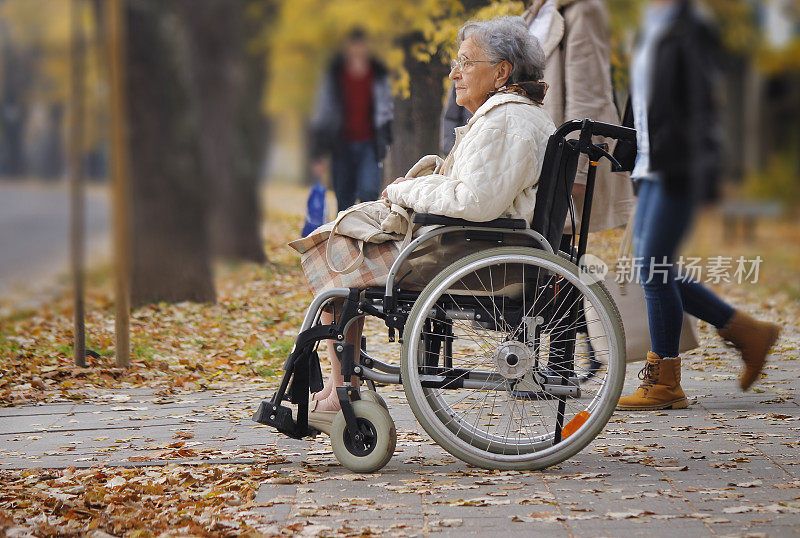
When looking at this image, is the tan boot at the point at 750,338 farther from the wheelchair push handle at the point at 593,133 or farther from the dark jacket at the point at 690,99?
the dark jacket at the point at 690,99

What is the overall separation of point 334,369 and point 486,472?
2.18ft

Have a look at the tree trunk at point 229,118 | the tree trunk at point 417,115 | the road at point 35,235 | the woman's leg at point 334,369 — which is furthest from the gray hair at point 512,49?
the road at point 35,235

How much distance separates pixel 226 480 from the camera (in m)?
A: 3.79

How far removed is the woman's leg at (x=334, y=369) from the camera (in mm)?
4008

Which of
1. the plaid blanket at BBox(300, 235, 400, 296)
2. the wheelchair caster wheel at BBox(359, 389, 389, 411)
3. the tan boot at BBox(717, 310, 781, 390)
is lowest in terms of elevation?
the wheelchair caster wheel at BBox(359, 389, 389, 411)

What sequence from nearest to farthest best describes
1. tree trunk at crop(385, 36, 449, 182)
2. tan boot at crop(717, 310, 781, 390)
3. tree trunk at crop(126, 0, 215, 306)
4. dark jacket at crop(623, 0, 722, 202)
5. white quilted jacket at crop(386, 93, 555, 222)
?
dark jacket at crop(623, 0, 722, 202) → white quilted jacket at crop(386, 93, 555, 222) → tan boot at crop(717, 310, 781, 390) → tree trunk at crop(385, 36, 449, 182) → tree trunk at crop(126, 0, 215, 306)

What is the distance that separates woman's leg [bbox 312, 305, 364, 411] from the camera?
13.1ft

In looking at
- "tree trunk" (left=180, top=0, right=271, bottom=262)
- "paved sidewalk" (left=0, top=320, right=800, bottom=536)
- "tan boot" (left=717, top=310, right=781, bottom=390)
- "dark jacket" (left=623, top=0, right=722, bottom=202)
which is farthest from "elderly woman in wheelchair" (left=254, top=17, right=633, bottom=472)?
"tree trunk" (left=180, top=0, right=271, bottom=262)

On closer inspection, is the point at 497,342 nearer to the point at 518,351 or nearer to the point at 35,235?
the point at 518,351

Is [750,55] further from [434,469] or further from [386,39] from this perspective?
[386,39]

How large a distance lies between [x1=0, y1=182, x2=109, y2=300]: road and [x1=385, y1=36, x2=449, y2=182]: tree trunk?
2.48 meters

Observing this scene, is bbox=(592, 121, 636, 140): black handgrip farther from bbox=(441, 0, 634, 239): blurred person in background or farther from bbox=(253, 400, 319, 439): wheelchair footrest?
bbox=(253, 400, 319, 439): wheelchair footrest

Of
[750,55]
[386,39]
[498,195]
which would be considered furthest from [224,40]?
[750,55]

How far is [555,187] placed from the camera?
3840 mm
